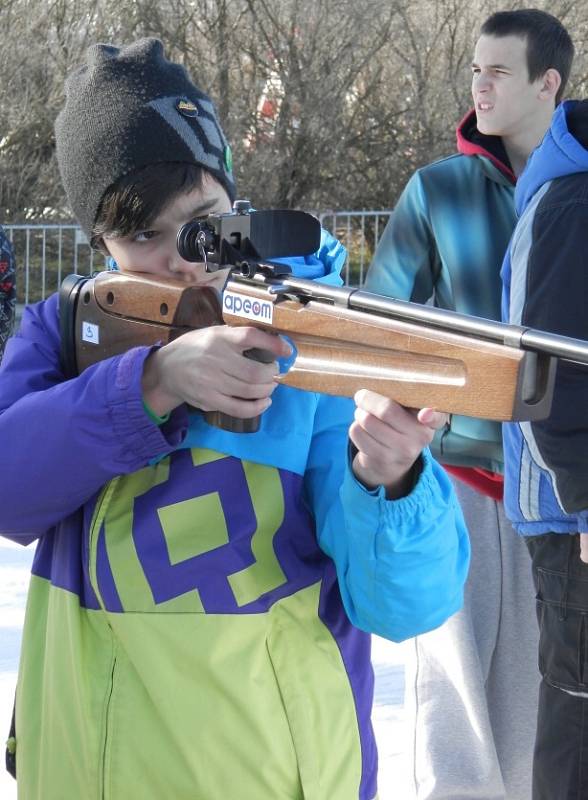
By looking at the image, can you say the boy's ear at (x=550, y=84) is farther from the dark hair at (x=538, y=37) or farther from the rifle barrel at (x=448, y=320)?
the rifle barrel at (x=448, y=320)

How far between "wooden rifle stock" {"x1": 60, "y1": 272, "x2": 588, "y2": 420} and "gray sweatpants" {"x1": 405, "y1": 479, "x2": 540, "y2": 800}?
175cm

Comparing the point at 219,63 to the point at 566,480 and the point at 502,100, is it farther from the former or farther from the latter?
the point at 566,480

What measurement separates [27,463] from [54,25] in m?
14.3

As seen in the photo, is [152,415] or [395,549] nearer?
[395,549]

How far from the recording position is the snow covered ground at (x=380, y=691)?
362cm

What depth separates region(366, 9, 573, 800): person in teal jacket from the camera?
131 inches

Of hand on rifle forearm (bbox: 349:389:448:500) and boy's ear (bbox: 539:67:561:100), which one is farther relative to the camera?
boy's ear (bbox: 539:67:561:100)

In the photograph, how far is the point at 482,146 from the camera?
3.57 meters

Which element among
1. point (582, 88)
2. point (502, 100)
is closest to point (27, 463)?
point (502, 100)

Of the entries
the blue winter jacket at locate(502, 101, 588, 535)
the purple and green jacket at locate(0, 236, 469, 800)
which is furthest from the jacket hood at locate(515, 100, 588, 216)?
the purple and green jacket at locate(0, 236, 469, 800)

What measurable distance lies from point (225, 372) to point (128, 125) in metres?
0.50

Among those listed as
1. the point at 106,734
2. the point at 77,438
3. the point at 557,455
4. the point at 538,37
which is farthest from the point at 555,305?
the point at 538,37

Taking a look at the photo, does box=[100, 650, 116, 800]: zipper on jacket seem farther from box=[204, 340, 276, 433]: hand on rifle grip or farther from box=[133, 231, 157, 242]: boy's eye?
box=[133, 231, 157, 242]: boy's eye

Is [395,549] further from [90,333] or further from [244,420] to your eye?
[90,333]
